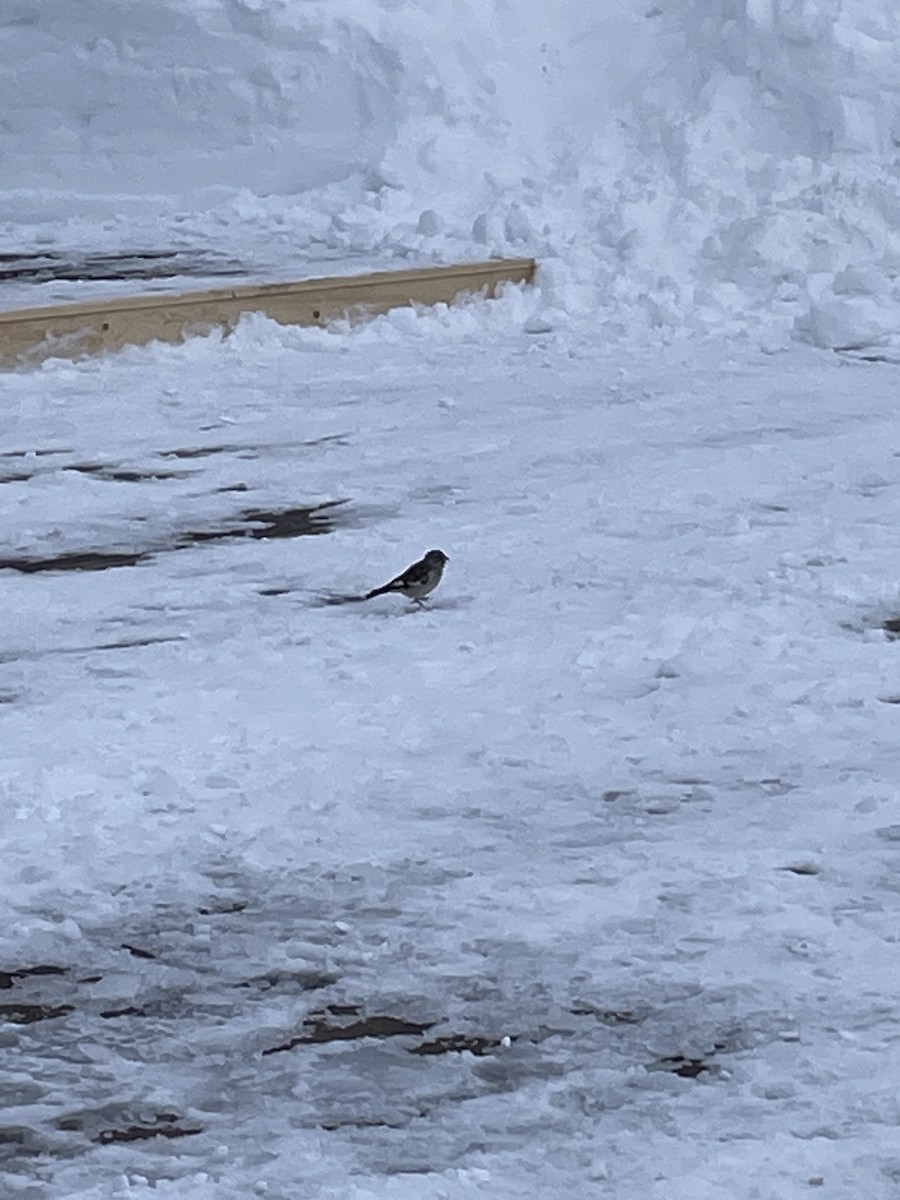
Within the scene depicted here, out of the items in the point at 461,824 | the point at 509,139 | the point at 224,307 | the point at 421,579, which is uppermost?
the point at 509,139

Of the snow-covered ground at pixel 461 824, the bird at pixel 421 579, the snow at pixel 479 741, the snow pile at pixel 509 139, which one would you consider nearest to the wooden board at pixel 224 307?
the snow at pixel 479 741

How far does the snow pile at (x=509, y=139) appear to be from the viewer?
10.4m

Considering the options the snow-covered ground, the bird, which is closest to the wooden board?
the snow-covered ground

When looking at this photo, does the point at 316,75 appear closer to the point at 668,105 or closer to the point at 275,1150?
the point at 668,105

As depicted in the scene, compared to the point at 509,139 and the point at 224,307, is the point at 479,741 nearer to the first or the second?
the point at 224,307

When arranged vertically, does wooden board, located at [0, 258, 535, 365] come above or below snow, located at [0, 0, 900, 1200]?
above

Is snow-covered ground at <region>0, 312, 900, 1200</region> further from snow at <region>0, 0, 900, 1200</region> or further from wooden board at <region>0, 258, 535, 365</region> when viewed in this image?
wooden board at <region>0, 258, 535, 365</region>

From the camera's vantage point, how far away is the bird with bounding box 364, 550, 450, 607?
5355mm

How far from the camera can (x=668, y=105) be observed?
44.5ft

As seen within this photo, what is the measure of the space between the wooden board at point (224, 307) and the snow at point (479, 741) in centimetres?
11

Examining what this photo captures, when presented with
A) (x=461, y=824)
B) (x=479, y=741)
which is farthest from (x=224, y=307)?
(x=461, y=824)

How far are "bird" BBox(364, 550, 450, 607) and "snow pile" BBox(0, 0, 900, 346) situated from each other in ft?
15.0

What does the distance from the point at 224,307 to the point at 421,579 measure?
4208mm

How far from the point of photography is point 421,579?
5.36 meters
